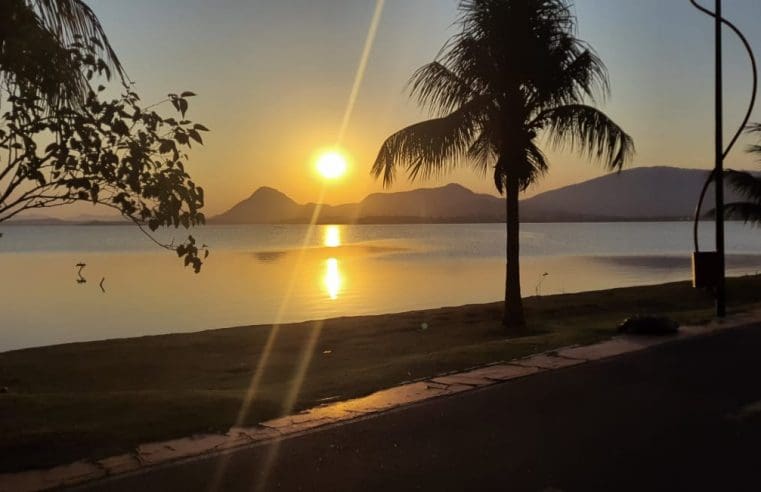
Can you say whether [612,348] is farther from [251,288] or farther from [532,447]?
[251,288]

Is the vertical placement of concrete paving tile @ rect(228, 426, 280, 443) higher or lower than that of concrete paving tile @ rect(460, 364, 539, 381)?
lower

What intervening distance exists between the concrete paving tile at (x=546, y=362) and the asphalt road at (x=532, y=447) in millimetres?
998

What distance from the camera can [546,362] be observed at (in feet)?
32.3

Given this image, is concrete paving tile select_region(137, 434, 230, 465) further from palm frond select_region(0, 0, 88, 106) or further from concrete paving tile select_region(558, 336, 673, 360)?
concrete paving tile select_region(558, 336, 673, 360)

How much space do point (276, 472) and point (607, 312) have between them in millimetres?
15739

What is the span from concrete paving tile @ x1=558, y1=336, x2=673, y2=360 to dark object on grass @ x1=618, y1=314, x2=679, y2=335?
→ 35cm

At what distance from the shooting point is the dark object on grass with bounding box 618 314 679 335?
12.4 m

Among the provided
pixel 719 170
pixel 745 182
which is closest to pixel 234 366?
pixel 719 170

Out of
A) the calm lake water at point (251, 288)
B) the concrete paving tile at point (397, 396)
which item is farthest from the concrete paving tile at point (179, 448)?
the calm lake water at point (251, 288)

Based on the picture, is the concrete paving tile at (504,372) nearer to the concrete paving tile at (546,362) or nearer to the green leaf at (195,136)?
the concrete paving tile at (546,362)

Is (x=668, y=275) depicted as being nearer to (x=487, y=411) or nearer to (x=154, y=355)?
(x=154, y=355)

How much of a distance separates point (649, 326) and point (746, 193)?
18.7 m

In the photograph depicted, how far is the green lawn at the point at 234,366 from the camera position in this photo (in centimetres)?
639

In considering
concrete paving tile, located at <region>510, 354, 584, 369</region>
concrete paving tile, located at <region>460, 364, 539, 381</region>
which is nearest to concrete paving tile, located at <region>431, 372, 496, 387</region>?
concrete paving tile, located at <region>460, 364, 539, 381</region>
